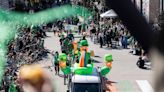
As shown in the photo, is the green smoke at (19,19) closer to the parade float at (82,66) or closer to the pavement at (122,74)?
the parade float at (82,66)

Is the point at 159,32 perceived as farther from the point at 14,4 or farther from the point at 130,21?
the point at 14,4

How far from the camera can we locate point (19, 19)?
33344 mm

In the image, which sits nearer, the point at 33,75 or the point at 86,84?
the point at 33,75

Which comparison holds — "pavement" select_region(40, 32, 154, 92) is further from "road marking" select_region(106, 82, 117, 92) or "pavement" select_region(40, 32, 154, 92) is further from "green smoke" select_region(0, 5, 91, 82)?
"green smoke" select_region(0, 5, 91, 82)

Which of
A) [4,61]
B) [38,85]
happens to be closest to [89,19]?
[4,61]

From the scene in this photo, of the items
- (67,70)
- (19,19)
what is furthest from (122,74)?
(19,19)

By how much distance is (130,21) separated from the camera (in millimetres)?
1342

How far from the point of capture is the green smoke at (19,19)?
57.2 ft

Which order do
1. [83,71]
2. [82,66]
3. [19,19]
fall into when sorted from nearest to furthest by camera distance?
[83,71] < [82,66] < [19,19]

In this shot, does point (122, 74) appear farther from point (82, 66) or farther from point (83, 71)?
point (83, 71)

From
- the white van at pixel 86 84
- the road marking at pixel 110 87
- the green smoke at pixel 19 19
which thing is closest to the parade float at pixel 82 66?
the white van at pixel 86 84

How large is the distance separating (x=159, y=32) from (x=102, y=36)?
123ft

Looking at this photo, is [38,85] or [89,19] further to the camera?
[89,19]

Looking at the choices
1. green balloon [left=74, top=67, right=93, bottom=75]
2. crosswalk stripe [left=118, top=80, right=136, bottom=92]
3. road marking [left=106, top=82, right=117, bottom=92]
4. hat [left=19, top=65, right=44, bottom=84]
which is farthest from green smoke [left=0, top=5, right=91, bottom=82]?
hat [left=19, top=65, right=44, bottom=84]
